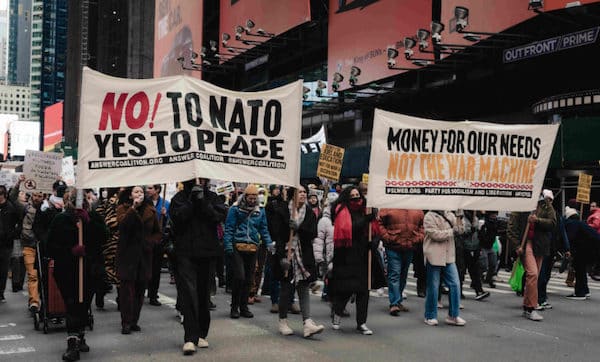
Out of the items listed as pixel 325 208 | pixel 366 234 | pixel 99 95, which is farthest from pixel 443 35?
pixel 99 95

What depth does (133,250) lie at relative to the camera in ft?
29.9

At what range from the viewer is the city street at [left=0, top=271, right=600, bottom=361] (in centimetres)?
761

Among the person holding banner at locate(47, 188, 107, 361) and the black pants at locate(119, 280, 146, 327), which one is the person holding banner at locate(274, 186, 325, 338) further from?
the person holding banner at locate(47, 188, 107, 361)

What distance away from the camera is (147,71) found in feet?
281

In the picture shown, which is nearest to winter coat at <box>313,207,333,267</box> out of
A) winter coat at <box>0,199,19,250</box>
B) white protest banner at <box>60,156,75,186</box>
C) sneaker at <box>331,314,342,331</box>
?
sneaker at <box>331,314,342,331</box>

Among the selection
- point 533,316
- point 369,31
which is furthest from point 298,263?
point 369,31

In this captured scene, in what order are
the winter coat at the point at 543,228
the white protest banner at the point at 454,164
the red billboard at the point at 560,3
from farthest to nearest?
the red billboard at the point at 560,3, the winter coat at the point at 543,228, the white protest banner at the point at 454,164

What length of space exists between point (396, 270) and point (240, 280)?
7.42 feet

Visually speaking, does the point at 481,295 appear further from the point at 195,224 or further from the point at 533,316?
the point at 195,224

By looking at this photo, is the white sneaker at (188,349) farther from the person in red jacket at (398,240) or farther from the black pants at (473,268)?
the black pants at (473,268)

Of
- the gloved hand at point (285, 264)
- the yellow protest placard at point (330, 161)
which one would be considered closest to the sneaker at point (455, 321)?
the gloved hand at point (285, 264)

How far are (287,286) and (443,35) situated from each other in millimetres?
17436

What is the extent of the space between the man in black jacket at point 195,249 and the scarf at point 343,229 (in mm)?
1596

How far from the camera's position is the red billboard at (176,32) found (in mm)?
42250
